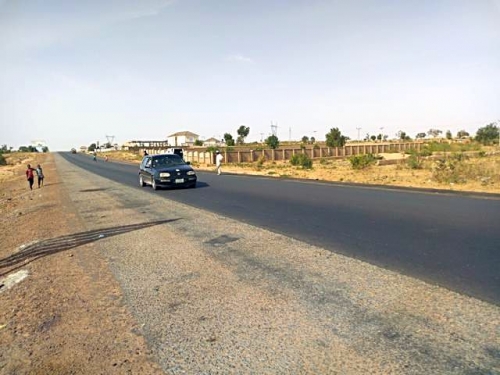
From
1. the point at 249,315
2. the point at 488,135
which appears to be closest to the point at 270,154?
the point at 488,135

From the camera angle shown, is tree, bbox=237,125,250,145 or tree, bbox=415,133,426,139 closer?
tree, bbox=237,125,250,145

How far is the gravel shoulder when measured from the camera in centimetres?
291

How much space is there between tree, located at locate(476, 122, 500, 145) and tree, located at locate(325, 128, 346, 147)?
22.0 meters

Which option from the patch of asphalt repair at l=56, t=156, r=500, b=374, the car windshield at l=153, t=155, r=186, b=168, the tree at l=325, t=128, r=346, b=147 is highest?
the tree at l=325, t=128, r=346, b=147

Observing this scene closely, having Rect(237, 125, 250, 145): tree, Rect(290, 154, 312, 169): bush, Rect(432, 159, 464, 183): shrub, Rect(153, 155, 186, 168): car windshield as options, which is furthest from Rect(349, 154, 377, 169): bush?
Rect(237, 125, 250, 145): tree

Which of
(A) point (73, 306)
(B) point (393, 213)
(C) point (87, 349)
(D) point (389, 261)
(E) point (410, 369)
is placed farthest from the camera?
(B) point (393, 213)

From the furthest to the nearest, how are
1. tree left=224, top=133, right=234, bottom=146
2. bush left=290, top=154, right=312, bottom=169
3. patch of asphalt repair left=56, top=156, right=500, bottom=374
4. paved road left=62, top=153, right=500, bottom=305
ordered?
tree left=224, top=133, right=234, bottom=146 → bush left=290, top=154, right=312, bottom=169 → paved road left=62, top=153, right=500, bottom=305 → patch of asphalt repair left=56, top=156, right=500, bottom=374

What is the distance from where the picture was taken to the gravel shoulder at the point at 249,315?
2910 mm

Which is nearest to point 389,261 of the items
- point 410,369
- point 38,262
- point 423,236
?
point 423,236

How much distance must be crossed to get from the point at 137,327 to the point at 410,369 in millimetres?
2526

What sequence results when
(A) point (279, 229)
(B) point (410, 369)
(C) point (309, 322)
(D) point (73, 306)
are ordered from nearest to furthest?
(B) point (410, 369) → (C) point (309, 322) → (D) point (73, 306) → (A) point (279, 229)

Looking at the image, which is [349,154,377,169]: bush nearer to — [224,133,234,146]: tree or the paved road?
the paved road

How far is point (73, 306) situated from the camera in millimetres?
4285

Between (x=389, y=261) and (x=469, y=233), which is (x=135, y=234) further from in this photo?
(x=469, y=233)
